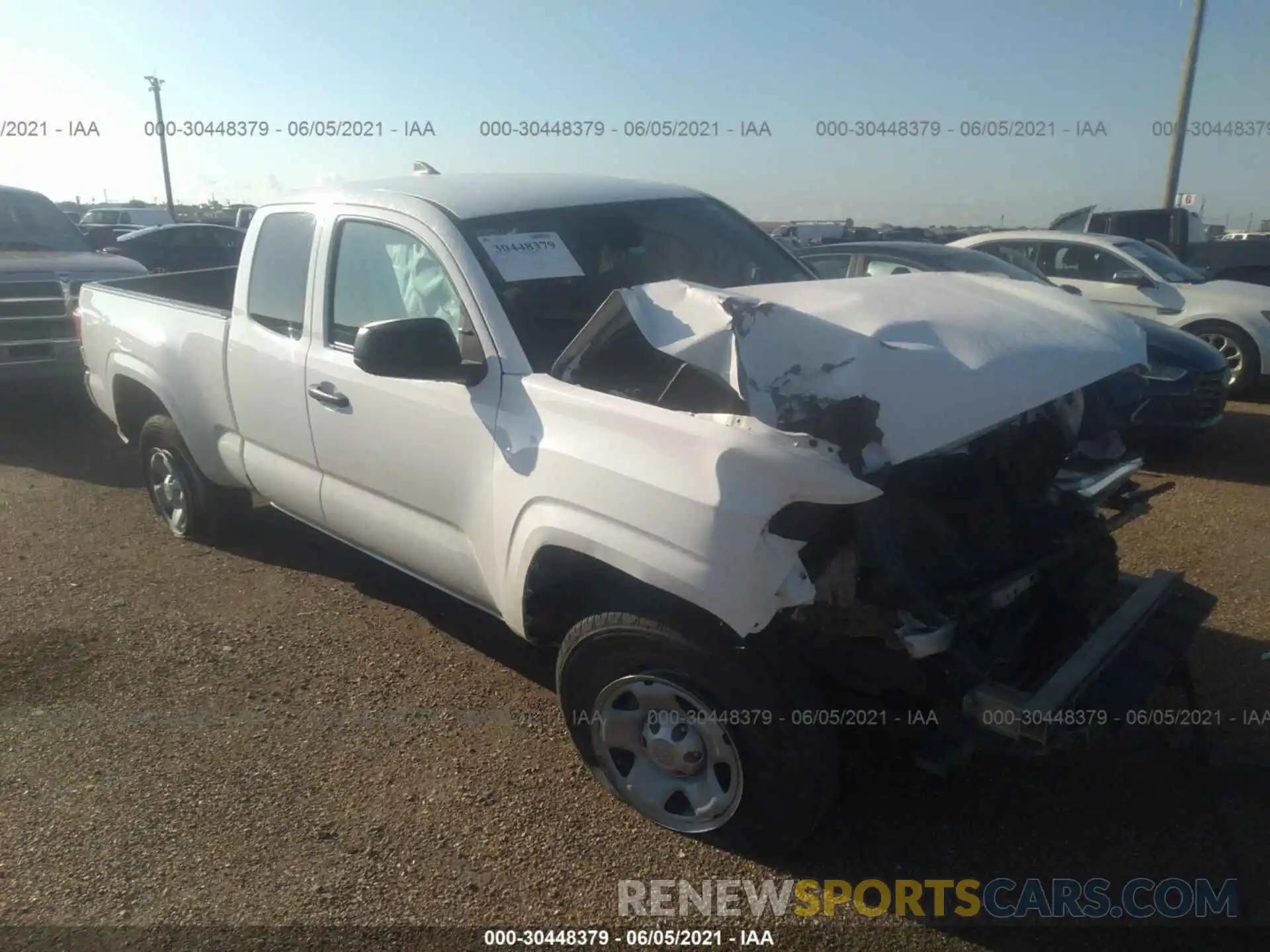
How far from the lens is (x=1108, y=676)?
2732mm

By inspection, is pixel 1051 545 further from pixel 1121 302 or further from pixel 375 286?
pixel 1121 302

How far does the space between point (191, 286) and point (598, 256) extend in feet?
13.2

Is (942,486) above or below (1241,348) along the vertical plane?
above

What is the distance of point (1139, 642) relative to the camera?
295 centimetres

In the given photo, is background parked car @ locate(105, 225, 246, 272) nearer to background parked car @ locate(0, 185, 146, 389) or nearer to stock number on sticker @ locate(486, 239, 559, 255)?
background parked car @ locate(0, 185, 146, 389)

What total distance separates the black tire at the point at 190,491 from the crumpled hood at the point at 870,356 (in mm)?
3052

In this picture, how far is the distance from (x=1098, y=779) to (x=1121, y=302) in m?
6.90

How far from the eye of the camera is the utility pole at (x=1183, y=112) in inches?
627

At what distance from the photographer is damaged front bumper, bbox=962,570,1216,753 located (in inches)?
92.2

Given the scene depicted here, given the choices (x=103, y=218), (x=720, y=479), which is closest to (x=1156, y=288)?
(x=720, y=479)

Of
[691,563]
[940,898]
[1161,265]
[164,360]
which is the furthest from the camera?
[1161,265]

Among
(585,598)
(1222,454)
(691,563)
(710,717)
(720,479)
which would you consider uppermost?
(720,479)

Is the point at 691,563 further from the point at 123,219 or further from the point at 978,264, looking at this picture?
the point at 123,219

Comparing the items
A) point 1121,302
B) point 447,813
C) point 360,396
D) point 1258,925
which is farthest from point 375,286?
point 1121,302
